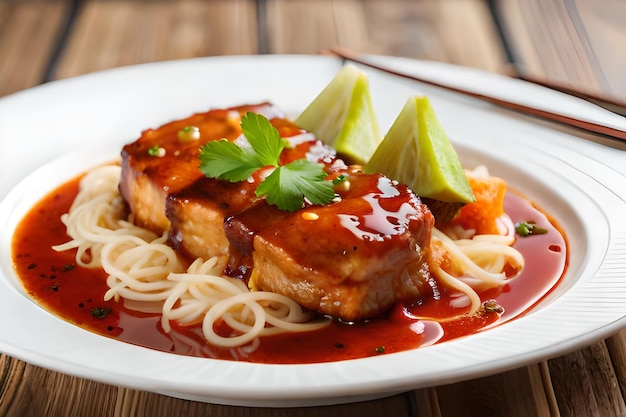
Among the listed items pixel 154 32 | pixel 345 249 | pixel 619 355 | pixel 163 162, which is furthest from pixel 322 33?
pixel 619 355

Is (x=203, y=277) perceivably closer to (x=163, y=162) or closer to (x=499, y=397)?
(x=163, y=162)

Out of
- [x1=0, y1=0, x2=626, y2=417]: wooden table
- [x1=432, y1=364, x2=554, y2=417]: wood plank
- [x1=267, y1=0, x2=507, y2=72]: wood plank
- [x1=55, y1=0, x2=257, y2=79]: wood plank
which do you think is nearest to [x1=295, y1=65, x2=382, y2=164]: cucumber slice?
[x1=432, y1=364, x2=554, y2=417]: wood plank

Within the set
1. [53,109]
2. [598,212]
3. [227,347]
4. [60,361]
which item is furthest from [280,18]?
[60,361]

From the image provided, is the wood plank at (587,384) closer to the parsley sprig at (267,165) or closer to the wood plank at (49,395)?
the parsley sprig at (267,165)

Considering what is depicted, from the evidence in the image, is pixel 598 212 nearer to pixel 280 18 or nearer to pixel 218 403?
pixel 218 403

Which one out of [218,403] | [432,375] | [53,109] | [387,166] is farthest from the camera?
[53,109]

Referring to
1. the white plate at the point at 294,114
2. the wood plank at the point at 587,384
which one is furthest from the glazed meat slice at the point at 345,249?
the wood plank at the point at 587,384

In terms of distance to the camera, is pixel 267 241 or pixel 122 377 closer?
pixel 122 377
